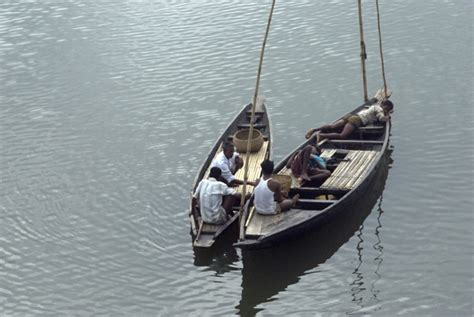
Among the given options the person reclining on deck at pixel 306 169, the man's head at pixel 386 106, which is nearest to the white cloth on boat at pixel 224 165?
the person reclining on deck at pixel 306 169

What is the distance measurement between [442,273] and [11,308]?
6343mm

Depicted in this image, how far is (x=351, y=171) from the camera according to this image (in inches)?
527

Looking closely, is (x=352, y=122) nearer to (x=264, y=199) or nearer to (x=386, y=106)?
(x=386, y=106)

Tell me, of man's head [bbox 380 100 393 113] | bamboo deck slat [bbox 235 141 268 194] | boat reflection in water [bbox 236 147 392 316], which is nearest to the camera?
boat reflection in water [bbox 236 147 392 316]

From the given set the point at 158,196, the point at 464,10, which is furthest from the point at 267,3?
the point at 158,196

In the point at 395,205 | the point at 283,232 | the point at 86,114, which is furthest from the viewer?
the point at 86,114

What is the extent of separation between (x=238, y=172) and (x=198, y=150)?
2.23 metres

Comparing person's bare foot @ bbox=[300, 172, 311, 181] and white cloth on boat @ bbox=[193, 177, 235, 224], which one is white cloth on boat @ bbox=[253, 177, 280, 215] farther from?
person's bare foot @ bbox=[300, 172, 311, 181]

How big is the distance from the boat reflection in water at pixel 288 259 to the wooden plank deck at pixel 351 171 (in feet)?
1.37

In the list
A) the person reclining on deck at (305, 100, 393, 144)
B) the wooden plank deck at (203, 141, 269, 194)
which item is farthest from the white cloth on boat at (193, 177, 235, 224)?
the person reclining on deck at (305, 100, 393, 144)

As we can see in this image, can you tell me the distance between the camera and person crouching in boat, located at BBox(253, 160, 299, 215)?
11.9 metres

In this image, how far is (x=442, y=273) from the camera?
37.6 feet

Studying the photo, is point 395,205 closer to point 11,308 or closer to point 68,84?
point 11,308

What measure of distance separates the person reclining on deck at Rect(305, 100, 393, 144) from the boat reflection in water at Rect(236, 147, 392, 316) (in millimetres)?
2015
